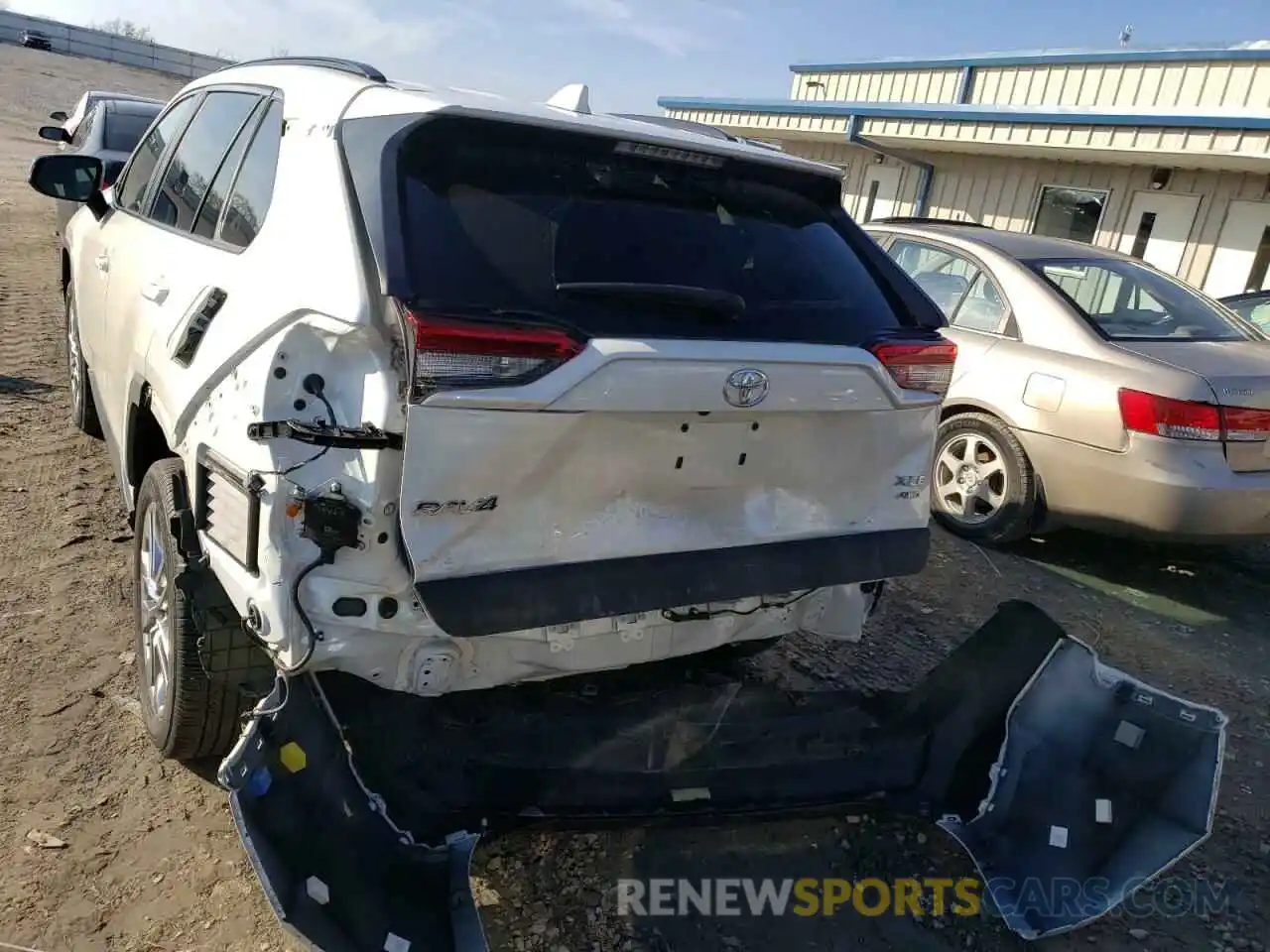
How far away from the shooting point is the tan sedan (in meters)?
4.66

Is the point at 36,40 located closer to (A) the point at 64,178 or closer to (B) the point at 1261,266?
(A) the point at 64,178

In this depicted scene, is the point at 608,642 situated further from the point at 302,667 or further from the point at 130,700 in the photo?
the point at 130,700

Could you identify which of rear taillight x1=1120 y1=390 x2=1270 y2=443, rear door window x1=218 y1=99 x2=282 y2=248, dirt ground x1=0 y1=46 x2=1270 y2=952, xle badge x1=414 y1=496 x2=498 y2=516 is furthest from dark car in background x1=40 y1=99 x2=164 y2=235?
rear taillight x1=1120 y1=390 x2=1270 y2=443

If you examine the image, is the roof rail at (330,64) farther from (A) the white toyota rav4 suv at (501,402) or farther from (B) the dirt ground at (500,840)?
(B) the dirt ground at (500,840)

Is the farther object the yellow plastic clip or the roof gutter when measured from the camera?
the roof gutter

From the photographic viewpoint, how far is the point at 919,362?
2.68 m

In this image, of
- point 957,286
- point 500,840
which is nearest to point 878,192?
point 957,286

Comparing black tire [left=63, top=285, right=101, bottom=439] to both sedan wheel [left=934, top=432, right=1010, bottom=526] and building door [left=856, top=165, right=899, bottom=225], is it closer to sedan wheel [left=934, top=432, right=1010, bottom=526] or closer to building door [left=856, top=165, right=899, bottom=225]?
sedan wheel [left=934, top=432, right=1010, bottom=526]

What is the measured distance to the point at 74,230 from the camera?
4855 millimetres

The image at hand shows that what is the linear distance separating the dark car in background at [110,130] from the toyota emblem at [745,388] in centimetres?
889

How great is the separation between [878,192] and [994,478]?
989 centimetres

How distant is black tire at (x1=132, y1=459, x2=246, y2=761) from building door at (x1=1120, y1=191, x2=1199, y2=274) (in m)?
10.5

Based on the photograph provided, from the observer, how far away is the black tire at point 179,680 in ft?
8.56

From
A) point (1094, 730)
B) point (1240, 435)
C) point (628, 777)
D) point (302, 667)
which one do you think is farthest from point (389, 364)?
point (1240, 435)
